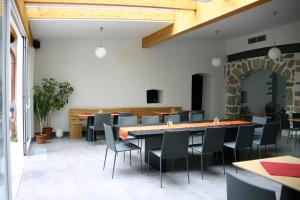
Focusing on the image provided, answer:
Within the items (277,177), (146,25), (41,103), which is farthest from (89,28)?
(277,177)

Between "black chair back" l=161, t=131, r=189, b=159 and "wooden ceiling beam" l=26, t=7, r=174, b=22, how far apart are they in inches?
120

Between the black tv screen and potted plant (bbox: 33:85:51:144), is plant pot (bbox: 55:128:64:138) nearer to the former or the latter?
potted plant (bbox: 33:85:51:144)

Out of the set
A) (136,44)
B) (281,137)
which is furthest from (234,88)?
(136,44)

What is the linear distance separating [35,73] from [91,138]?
2443 mm

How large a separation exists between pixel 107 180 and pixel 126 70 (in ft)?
15.9

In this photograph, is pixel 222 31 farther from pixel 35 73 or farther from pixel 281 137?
pixel 35 73

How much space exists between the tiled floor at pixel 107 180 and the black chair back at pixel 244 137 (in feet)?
1.51

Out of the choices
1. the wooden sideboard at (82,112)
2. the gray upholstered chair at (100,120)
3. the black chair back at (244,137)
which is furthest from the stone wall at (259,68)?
the gray upholstered chair at (100,120)

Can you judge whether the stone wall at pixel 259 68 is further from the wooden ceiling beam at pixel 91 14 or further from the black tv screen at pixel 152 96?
the wooden ceiling beam at pixel 91 14

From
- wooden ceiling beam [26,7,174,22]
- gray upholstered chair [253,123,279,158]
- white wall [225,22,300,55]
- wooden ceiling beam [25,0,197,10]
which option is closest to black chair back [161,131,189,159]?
gray upholstered chair [253,123,279,158]

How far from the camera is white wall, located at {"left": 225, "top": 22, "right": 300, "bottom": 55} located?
7.42 m

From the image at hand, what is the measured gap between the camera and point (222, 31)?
819cm

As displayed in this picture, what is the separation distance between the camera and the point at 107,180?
412cm

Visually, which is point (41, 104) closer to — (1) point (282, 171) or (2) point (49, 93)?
(2) point (49, 93)
